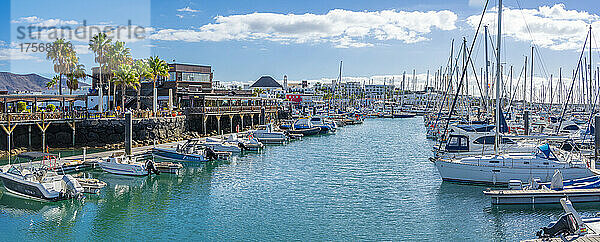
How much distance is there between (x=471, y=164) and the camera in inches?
1266

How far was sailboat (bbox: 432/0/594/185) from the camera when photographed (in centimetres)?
3050

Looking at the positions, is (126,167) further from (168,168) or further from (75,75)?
(75,75)

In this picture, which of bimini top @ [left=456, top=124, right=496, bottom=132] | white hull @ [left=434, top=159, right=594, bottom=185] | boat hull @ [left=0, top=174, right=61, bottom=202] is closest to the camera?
boat hull @ [left=0, top=174, right=61, bottom=202]

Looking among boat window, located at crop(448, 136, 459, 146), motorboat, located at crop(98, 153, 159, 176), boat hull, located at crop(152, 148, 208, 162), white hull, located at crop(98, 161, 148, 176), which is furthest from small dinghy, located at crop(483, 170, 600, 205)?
boat hull, located at crop(152, 148, 208, 162)

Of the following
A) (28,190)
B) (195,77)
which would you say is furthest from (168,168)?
(195,77)

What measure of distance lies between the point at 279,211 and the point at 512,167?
15405 mm

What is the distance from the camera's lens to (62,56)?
67.1 m

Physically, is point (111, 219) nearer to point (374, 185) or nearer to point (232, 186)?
point (232, 186)

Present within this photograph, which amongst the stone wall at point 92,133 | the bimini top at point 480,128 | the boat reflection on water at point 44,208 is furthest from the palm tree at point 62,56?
the bimini top at point 480,128

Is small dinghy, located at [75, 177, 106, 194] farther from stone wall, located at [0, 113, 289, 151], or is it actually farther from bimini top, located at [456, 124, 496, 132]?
bimini top, located at [456, 124, 496, 132]

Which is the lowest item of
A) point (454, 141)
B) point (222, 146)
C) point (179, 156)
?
point (179, 156)

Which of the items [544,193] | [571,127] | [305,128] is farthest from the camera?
[305,128]

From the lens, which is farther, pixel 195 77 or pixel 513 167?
pixel 195 77

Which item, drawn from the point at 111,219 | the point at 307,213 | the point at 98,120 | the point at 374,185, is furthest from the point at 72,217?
the point at 98,120
